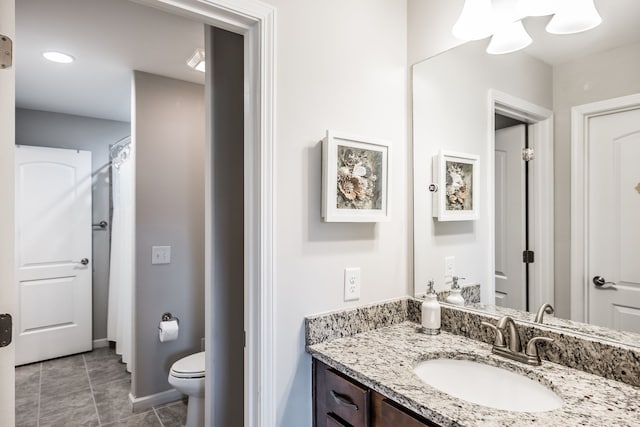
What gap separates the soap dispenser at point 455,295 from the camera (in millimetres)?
1508

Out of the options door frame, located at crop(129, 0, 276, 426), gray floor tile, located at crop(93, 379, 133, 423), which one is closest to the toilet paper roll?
gray floor tile, located at crop(93, 379, 133, 423)

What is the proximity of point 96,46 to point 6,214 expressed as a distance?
184cm

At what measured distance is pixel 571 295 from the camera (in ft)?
3.88

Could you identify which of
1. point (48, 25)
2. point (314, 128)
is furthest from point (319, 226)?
point (48, 25)

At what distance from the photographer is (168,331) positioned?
2578 mm

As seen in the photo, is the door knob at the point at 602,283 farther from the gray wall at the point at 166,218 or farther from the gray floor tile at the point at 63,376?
the gray floor tile at the point at 63,376

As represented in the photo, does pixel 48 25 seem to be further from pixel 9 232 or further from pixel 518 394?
pixel 518 394

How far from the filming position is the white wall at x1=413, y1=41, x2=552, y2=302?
1.33 m

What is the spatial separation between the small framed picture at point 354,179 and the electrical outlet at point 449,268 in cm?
34

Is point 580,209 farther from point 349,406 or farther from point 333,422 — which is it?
point 333,422

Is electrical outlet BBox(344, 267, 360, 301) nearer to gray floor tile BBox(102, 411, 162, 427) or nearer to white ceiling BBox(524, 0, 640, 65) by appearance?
white ceiling BBox(524, 0, 640, 65)

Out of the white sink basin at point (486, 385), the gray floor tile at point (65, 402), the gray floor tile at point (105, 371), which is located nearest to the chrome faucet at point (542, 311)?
the white sink basin at point (486, 385)

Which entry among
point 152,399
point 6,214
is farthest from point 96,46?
point 152,399

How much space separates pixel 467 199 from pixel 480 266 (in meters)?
0.28
